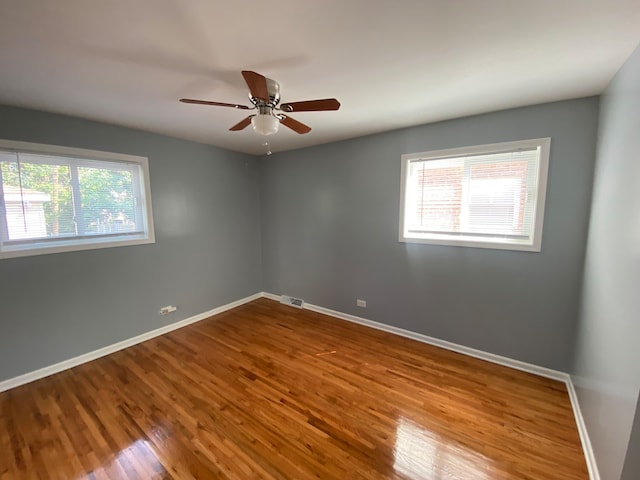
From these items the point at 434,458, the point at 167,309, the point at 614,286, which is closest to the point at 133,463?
the point at 434,458

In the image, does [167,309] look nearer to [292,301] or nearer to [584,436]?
[292,301]

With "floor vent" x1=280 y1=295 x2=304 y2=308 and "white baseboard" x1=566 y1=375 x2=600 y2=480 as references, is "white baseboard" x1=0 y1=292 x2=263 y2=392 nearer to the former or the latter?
"floor vent" x1=280 y1=295 x2=304 y2=308

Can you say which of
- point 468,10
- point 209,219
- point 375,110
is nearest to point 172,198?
point 209,219

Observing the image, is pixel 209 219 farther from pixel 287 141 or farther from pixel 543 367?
pixel 543 367

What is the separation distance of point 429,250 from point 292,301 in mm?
2312

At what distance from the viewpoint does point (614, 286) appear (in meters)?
1.50

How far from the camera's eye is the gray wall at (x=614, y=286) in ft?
4.12

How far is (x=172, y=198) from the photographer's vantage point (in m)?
3.33

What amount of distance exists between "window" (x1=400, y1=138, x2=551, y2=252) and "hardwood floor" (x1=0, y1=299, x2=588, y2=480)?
129 centimetres

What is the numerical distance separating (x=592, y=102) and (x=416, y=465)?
9.79ft

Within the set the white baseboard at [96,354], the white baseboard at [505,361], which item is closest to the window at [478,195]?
the white baseboard at [505,361]

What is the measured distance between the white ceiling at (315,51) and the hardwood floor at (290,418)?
245 centimetres

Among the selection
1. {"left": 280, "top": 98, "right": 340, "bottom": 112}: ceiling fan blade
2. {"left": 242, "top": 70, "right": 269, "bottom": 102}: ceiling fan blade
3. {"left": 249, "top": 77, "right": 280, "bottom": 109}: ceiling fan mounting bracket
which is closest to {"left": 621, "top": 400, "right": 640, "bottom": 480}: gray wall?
{"left": 280, "top": 98, "right": 340, "bottom": 112}: ceiling fan blade

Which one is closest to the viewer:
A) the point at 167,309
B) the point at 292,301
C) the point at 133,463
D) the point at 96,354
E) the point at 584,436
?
the point at 133,463
